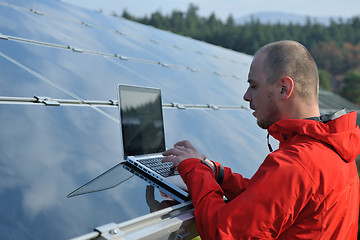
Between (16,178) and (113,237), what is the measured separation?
647mm

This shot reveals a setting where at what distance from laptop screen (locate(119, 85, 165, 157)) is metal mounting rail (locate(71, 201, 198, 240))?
0.59 metres

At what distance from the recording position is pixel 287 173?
1992 mm

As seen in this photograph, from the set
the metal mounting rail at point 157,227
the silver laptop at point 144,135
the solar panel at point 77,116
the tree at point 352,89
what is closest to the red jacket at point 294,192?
the metal mounting rail at point 157,227

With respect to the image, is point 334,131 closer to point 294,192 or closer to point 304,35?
point 294,192

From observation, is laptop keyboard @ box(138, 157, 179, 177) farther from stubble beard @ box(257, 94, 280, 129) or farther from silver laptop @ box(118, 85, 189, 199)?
stubble beard @ box(257, 94, 280, 129)

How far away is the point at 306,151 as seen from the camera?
2109 mm

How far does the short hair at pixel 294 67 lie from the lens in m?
2.47

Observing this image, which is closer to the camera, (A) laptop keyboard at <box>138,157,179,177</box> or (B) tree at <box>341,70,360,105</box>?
(A) laptop keyboard at <box>138,157,179,177</box>

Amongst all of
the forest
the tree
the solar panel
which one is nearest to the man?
the solar panel

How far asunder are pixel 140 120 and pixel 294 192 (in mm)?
1233

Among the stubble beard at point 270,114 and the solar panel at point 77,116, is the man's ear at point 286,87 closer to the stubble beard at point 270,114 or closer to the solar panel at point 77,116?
the stubble beard at point 270,114

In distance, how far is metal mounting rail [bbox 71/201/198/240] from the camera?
5.97ft

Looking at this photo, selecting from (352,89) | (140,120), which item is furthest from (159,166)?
(352,89)

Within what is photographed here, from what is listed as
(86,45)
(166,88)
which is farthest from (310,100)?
(86,45)
